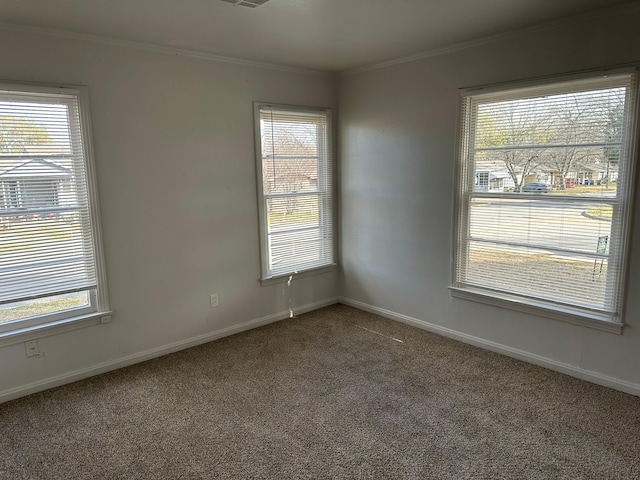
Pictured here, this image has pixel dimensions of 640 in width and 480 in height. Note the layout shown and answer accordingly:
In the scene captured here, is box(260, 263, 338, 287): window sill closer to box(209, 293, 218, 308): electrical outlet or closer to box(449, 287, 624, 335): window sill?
box(209, 293, 218, 308): electrical outlet

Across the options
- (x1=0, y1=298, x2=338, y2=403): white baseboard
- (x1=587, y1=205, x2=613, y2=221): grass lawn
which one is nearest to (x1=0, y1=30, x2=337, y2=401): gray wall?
(x1=0, y1=298, x2=338, y2=403): white baseboard

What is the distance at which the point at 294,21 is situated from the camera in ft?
9.16

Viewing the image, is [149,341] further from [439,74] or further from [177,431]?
[439,74]

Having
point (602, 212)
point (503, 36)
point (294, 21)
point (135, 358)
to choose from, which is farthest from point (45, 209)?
point (602, 212)

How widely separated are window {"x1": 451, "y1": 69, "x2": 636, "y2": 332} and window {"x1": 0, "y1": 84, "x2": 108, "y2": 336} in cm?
283

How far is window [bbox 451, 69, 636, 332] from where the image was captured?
9.19 ft

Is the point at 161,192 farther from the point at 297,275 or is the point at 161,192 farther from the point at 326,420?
the point at 326,420

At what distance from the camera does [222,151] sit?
3.72 metres

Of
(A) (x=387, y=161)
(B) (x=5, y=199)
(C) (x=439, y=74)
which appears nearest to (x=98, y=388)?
(B) (x=5, y=199)

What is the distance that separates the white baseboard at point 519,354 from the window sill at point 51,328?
2.50m

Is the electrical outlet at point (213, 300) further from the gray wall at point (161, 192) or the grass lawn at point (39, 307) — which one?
the grass lawn at point (39, 307)

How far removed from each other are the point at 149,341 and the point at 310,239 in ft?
5.92

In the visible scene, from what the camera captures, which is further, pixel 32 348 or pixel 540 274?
pixel 540 274

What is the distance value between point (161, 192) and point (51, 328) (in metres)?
1.22
